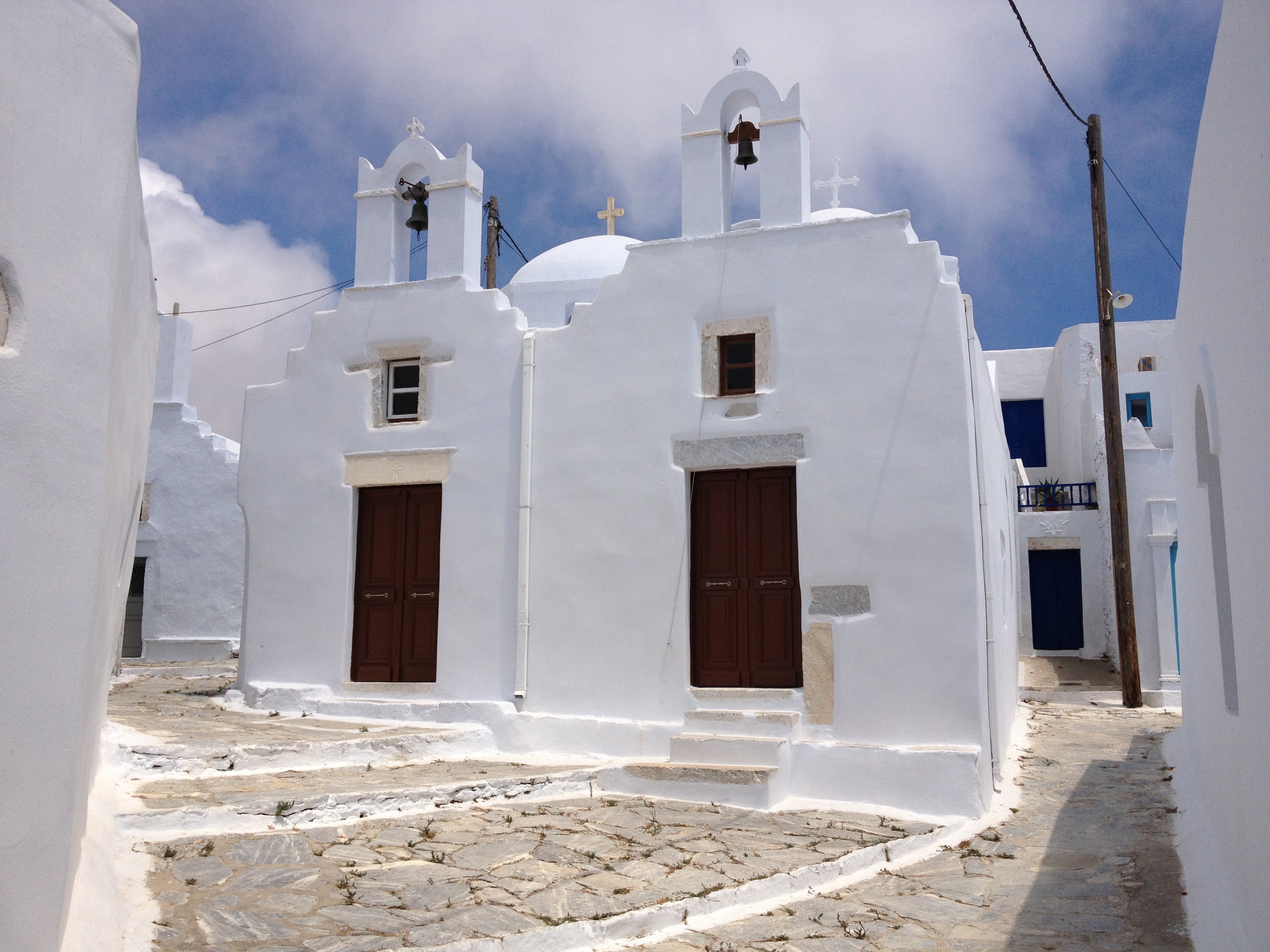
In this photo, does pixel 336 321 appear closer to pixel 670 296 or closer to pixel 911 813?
pixel 670 296

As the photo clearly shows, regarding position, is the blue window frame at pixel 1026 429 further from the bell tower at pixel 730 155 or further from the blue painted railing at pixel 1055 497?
the bell tower at pixel 730 155

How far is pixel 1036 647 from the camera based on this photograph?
57.1ft

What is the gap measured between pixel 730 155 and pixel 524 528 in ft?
11.6

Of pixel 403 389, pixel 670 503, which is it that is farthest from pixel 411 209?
pixel 670 503

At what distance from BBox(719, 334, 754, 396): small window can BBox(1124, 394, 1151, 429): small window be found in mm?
14225

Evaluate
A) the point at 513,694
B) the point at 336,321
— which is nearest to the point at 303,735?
the point at 513,694

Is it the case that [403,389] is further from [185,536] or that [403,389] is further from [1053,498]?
[1053,498]

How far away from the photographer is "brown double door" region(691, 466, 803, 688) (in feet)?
25.7

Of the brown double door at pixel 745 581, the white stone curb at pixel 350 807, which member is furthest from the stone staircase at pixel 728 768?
the brown double door at pixel 745 581

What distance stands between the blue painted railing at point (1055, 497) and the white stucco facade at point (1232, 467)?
39.7ft

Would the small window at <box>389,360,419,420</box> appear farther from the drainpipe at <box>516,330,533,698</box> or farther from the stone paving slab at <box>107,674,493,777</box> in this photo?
the stone paving slab at <box>107,674,493,777</box>

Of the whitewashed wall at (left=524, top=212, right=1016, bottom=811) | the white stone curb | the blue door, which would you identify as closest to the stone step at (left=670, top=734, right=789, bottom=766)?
the whitewashed wall at (left=524, top=212, right=1016, bottom=811)

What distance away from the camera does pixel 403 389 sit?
30.5 ft

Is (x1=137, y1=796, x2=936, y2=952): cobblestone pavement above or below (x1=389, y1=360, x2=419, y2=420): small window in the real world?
below
